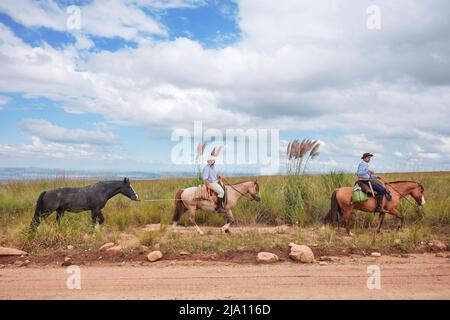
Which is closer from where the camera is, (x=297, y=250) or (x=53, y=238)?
(x=297, y=250)

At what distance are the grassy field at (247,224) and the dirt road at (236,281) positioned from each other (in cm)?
128

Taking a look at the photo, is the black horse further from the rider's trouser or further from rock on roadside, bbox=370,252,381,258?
rock on roadside, bbox=370,252,381,258

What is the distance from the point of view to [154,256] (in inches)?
312

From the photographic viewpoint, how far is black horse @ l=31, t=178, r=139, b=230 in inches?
412

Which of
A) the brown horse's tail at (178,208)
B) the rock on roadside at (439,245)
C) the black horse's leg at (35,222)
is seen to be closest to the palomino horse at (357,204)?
the rock on roadside at (439,245)

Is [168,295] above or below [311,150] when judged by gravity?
below

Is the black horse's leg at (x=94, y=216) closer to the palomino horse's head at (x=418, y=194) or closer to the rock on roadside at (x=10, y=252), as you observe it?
the rock on roadside at (x=10, y=252)

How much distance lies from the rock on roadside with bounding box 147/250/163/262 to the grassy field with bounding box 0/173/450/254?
1.38 ft

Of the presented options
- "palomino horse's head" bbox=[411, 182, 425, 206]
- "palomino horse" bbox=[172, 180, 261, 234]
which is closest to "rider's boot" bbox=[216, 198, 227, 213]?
"palomino horse" bbox=[172, 180, 261, 234]

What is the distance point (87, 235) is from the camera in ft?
31.9
